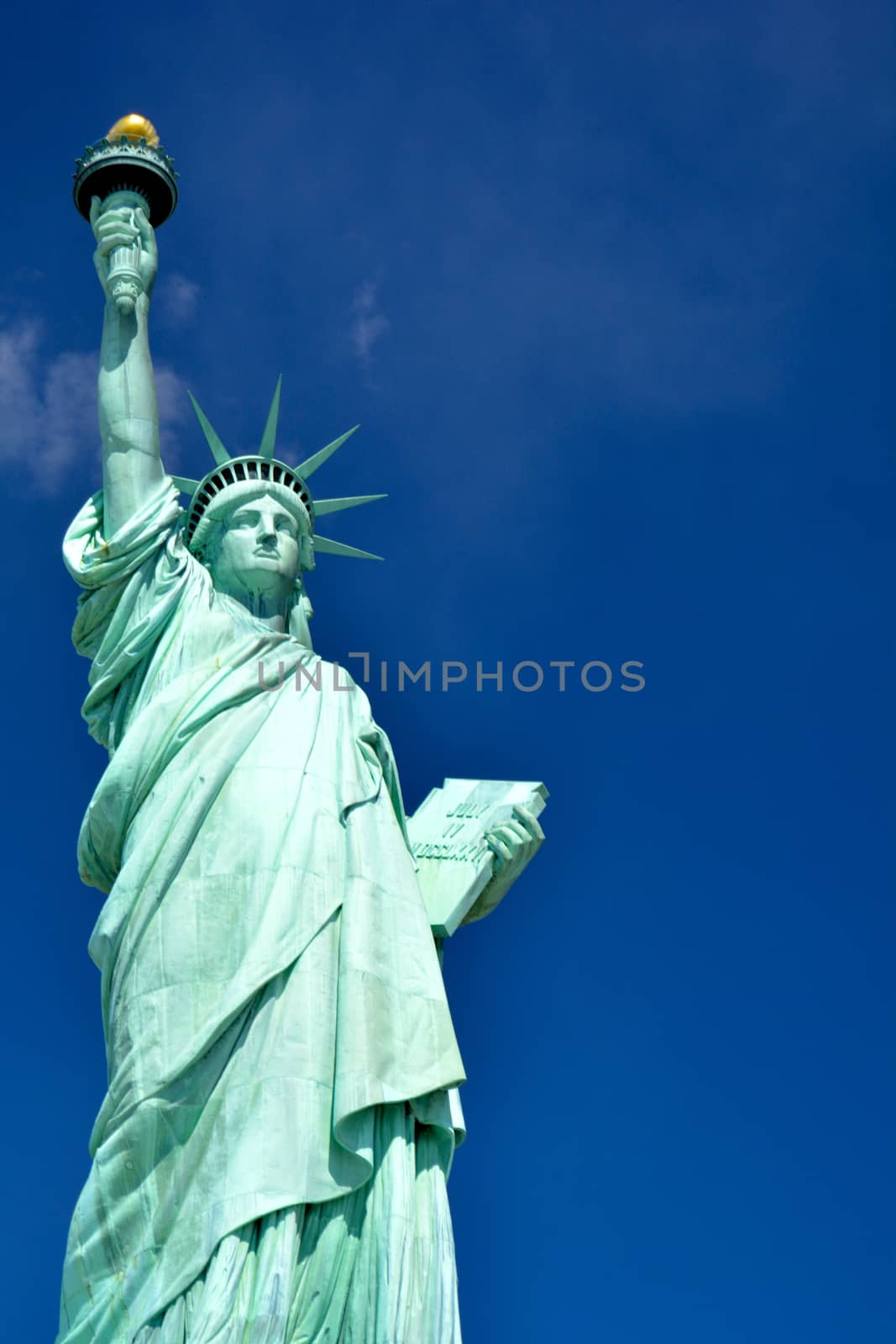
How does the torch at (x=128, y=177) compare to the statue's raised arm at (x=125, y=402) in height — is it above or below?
above

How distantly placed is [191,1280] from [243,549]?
605 cm

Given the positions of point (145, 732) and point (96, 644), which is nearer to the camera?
point (145, 732)

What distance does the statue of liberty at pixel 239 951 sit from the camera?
11484mm

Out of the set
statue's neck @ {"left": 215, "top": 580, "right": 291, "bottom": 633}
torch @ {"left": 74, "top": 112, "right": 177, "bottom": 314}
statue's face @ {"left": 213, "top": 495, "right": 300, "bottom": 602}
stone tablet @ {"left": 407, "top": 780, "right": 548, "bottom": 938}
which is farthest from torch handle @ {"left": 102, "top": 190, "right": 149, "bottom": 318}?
stone tablet @ {"left": 407, "top": 780, "right": 548, "bottom": 938}

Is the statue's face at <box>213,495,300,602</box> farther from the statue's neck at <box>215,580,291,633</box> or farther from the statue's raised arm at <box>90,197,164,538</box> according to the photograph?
the statue's raised arm at <box>90,197,164,538</box>

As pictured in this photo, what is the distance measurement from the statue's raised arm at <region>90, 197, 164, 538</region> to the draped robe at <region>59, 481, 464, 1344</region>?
0.69 feet

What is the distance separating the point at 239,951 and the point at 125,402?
15.0 feet

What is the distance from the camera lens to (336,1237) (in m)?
11.7

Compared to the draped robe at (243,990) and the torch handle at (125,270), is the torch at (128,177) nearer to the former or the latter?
the torch handle at (125,270)

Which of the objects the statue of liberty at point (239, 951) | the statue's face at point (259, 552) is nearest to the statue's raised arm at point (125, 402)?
the statue of liberty at point (239, 951)

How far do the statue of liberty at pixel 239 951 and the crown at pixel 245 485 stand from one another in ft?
0.12

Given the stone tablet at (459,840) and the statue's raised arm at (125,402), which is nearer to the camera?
the stone tablet at (459,840)

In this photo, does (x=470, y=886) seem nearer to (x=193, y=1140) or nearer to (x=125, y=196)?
(x=193, y=1140)

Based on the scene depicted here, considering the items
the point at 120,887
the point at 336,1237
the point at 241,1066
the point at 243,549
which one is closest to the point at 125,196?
the point at 243,549
